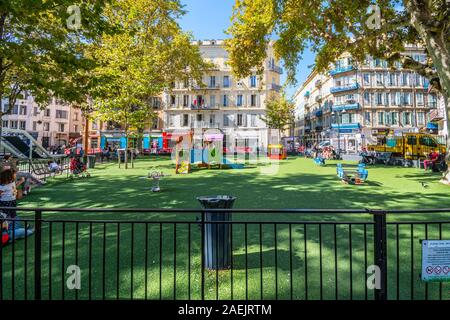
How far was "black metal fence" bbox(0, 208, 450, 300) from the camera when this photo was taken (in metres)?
3.19

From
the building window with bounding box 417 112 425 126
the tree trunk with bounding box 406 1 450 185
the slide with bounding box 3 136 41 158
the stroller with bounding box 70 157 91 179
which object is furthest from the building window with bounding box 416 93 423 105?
the slide with bounding box 3 136 41 158

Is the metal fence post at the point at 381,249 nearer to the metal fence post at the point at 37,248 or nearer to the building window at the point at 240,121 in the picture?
the metal fence post at the point at 37,248

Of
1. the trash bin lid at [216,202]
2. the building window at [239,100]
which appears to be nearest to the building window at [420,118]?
the building window at [239,100]

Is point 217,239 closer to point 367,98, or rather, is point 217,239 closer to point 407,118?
point 367,98

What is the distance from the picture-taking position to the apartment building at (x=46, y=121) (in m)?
55.0

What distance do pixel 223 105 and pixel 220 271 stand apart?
47.5 m

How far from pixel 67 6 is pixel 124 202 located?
561 centimetres

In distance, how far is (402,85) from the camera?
49125 millimetres

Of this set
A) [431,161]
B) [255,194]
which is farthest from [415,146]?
[255,194]

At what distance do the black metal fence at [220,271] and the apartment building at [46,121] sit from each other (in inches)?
2231

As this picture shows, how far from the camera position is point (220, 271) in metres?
4.16

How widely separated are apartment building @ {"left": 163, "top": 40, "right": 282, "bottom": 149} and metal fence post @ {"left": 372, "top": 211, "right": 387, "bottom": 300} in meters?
45.2
